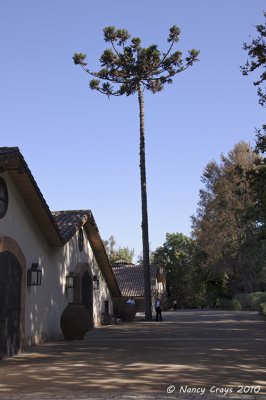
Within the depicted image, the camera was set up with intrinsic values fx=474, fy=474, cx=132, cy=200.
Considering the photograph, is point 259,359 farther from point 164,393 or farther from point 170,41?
point 170,41

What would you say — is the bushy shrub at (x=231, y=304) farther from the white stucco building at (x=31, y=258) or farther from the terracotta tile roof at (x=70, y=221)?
the terracotta tile roof at (x=70, y=221)

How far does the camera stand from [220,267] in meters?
49.9

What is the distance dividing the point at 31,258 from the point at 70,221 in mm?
5233

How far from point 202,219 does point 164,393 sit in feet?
151

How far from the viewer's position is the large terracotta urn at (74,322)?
1678 centimetres

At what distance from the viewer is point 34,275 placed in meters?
15.6

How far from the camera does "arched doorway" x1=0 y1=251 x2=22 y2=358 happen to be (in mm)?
13055

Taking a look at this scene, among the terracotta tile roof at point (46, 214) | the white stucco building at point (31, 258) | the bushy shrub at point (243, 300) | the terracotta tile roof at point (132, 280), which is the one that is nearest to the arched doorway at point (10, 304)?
the white stucco building at point (31, 258)

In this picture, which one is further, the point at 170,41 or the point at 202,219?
the point at 202,219

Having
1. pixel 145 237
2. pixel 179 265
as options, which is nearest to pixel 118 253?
pixel 179 265

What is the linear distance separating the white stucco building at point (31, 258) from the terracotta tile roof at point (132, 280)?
90.5ft

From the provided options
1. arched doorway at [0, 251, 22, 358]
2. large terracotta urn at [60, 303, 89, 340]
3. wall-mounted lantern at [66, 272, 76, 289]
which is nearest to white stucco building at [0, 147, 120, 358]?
arched doorway at [0, 251, 22, 358]

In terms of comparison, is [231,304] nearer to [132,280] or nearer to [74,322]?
[132,280]

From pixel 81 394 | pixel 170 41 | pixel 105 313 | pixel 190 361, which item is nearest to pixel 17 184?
pixel 190 361
